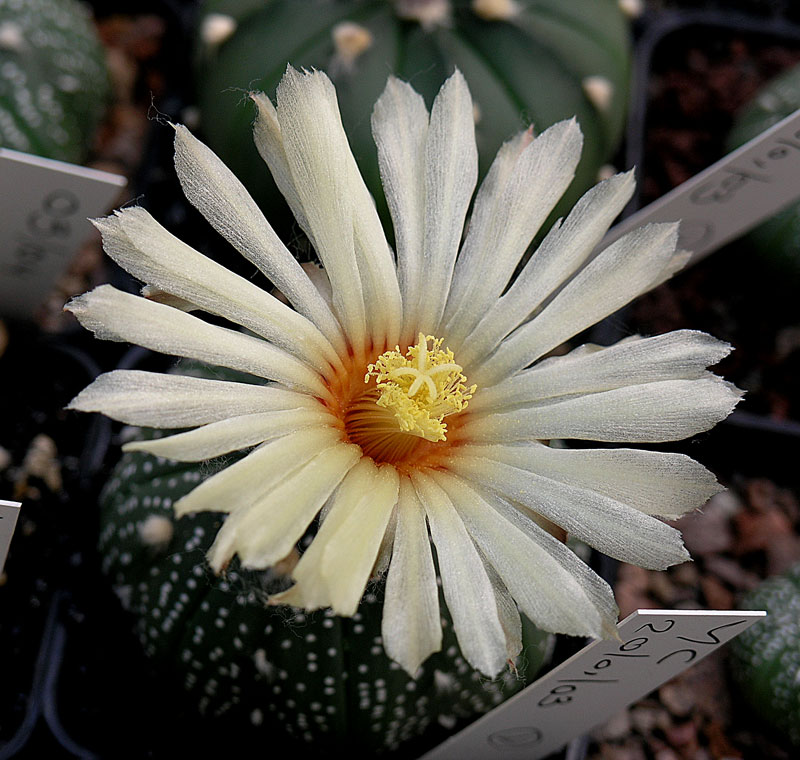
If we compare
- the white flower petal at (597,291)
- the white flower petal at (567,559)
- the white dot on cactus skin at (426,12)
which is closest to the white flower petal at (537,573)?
the white flower petal at (567,559)

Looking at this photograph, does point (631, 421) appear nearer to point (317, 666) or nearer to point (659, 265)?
point (659, 265)

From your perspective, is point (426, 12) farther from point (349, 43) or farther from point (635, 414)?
point (635, 414)

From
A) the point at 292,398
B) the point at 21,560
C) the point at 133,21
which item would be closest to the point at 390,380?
the point at 292,398

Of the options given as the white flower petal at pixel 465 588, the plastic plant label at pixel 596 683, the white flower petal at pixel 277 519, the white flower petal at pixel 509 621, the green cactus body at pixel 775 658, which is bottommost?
the green cactus body at pixel 775 658

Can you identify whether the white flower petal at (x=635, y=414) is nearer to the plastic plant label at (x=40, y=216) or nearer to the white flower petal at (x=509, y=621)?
the white flower petal at (x=509, y=621)

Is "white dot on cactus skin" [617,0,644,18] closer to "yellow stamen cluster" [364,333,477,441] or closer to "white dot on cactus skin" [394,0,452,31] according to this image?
"white dot on cactus skin" [394,0,452,31]

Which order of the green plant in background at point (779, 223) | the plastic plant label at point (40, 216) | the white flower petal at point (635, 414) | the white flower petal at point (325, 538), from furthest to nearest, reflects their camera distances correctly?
the green plant in background at point (779, 223)
the plastic plant label at point (40, 216)
the white flower petal at point (635, 414)
the white flower petal at point (325, 538)
